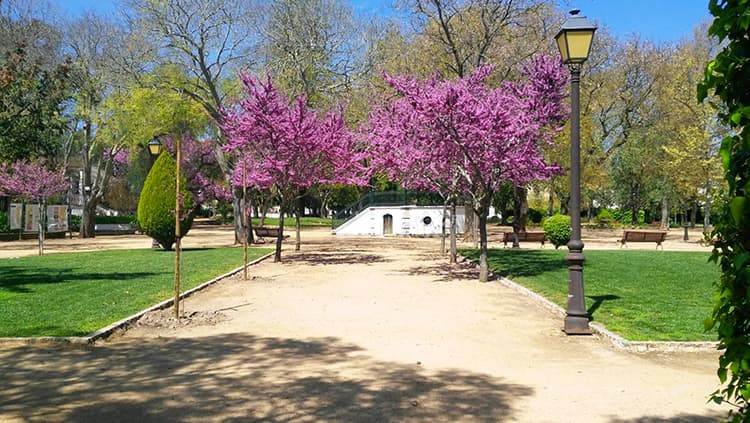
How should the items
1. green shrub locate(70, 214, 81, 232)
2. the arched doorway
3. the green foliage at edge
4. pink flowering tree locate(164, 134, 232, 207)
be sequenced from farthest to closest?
1. pink flowering tree locate(164, 134, 232, 207)
2. green shrub locate(70, 214, 81, 232)
3. the arched doorway
4. the green foliage at edge

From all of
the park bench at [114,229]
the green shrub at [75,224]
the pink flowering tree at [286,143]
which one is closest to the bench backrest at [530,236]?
the pink flowering tree at [286,143]

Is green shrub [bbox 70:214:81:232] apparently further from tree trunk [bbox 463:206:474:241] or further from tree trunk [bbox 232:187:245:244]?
tree trunk [bbox 463:206:474:241]

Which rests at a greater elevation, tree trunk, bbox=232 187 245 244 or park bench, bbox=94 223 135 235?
tree trunk, bbox=232 187 245 244

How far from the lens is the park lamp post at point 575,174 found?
28.6ft

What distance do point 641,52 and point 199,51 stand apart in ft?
83.6

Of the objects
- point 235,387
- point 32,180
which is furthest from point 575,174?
point 32,180

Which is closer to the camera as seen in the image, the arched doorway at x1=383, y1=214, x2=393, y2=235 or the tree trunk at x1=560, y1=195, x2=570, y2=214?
the arched doorway at x1=383, y1=214, x2=393, y2=235

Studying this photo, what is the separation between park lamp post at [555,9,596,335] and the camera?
8.70 metres

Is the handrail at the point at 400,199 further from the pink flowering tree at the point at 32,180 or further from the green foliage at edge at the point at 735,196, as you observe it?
the green foliage at edge at the point at 735,196

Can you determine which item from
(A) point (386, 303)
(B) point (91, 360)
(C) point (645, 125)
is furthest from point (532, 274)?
(C) point (645, 125)

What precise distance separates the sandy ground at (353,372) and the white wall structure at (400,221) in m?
28.9

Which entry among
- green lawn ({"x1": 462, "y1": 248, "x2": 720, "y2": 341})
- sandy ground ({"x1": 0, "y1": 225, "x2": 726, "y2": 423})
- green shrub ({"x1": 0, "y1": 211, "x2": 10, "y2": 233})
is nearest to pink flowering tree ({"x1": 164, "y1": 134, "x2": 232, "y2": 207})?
green shrub ({"x1": 0, "y1": 211, "x2": 10, "y2": 233})

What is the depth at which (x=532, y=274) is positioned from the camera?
51.7 ft

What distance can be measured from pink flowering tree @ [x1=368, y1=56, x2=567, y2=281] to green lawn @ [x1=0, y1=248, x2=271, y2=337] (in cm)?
585
